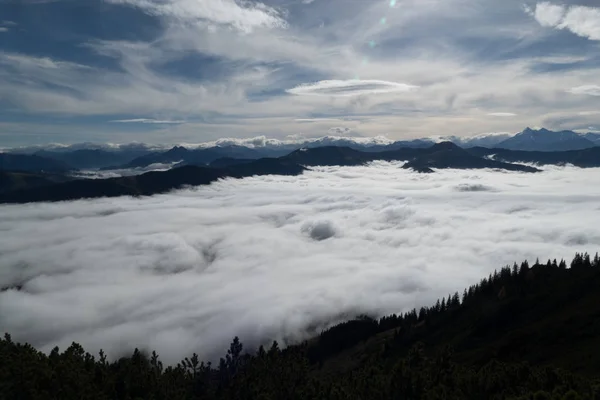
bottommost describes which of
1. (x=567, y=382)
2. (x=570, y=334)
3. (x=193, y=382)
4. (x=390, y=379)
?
(x=193, y=382)

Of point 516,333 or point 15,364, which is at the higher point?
point 15,364

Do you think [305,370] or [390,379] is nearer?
[390,379]

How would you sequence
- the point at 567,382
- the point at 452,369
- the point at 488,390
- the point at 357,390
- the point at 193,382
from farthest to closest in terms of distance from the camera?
the point at 193,382, the point at 452,369, the point at 357,390, the point at 488,390, the point at 567,382

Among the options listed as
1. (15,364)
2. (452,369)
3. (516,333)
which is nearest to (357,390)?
(452,369)

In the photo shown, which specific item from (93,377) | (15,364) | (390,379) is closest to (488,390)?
(390,379)

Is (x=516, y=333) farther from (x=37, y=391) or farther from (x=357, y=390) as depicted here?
(x=37, y=391)

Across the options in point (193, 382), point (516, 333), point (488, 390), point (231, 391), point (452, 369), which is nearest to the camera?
point (488, 390)

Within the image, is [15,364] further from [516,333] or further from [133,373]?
[516,333]

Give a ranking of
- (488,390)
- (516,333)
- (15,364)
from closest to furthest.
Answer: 1. (488,390)
2. (15,364)
3. (516,333)

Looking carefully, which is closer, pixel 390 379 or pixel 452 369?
pixel 390 379
